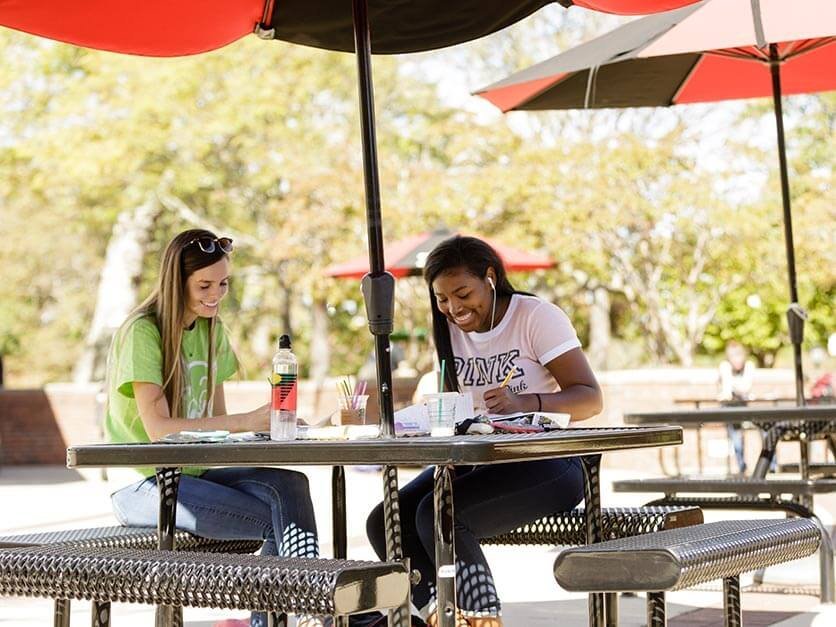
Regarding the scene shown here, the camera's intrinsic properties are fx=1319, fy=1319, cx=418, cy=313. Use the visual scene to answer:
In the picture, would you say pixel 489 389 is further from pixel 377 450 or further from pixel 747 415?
pixel 747 415

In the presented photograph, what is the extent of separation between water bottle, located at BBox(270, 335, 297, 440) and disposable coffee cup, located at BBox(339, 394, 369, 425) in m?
0.15

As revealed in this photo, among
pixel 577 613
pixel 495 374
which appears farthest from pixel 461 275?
pixel 577 613

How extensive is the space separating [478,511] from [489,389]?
51 centimetres

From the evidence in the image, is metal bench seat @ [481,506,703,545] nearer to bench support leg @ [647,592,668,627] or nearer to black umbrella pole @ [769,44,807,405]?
bench support leg @ [647,592,668,627]

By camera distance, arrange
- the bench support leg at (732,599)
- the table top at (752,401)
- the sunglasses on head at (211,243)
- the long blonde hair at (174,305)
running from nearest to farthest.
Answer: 1. the bench support leg at (732,599)
2. the long blonde hair at (174,305)
3. the sunglasses on head at (211,243)
4. the table top at (752,401)

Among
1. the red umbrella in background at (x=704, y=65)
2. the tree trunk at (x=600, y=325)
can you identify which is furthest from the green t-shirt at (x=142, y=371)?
the tree trunk at (x=600, y=325)

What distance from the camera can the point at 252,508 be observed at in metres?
3.91

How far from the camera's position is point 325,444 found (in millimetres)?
2984

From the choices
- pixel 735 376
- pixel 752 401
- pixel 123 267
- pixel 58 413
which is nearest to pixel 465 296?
pixel 752 401

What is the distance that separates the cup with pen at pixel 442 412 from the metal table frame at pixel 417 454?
20 centimetres

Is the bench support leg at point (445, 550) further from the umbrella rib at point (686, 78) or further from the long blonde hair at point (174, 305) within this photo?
the umbrella rib at point (686, 78)

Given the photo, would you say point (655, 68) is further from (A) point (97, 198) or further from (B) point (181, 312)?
(A) point (97, 198)

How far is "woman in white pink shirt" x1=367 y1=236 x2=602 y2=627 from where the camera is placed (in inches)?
147

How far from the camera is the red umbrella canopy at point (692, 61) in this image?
18.4 feet
